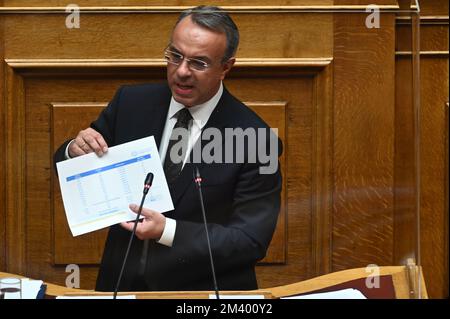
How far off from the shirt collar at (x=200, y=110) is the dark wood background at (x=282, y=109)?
0.07 m

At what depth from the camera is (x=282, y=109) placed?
8.59 ft

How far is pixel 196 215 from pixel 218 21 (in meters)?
0.47

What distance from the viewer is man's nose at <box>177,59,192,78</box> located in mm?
2496

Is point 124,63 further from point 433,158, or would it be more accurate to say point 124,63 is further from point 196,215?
point 433,158

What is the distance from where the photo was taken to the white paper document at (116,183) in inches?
94.2

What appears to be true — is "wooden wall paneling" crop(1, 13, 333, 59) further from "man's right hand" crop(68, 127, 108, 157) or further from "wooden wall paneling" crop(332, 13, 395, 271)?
"man's right hand" crop(68, 127, 108, 157)

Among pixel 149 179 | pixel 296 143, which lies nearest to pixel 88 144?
pixel 149 179

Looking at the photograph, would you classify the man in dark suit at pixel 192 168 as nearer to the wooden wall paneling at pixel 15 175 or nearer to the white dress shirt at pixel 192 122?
the white dress shirt at pixel 192 122

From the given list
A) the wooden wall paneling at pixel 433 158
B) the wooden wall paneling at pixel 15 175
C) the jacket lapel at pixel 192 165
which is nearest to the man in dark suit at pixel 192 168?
the jacket lapel at pixel 192 165

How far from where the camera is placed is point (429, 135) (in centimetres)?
284

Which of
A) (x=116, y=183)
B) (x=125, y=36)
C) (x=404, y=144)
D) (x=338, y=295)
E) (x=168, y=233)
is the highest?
(x=125, y=36)

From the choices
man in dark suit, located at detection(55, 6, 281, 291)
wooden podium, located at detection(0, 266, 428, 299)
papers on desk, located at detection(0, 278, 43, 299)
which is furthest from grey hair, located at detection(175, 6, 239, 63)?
papers on desk, located at detection(0, 278, 43, 299)
